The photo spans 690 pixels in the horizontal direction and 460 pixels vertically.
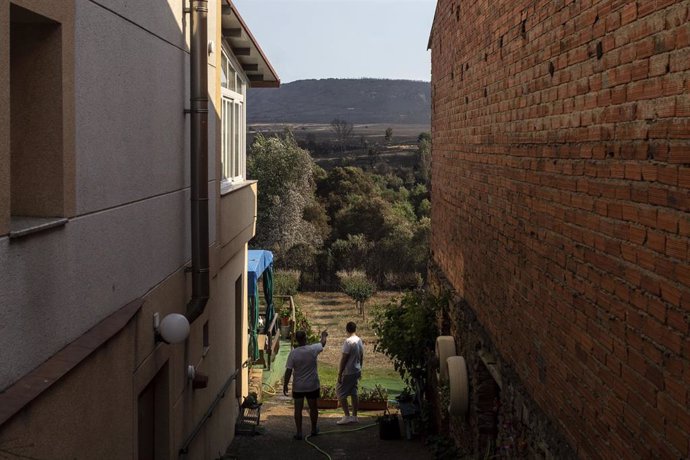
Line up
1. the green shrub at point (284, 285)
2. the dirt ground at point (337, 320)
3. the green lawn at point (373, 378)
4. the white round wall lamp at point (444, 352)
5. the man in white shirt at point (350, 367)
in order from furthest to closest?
the green shrub at point (284, 285), the dirt ground at point (337, 320), the green lawn at point (373, 378), the man in white shirt at point (350, 367), the white round wall lamp at point (444, 352)

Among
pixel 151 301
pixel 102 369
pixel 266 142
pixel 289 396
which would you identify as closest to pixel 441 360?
pixel 151 301

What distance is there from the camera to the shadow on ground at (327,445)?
10562 millimetres

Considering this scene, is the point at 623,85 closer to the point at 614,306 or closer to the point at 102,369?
the point at 614,306

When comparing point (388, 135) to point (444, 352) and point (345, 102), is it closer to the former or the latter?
point (345, 102)

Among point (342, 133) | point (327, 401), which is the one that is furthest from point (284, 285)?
point (342, 133)

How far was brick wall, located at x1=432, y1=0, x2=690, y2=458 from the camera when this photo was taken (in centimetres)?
342

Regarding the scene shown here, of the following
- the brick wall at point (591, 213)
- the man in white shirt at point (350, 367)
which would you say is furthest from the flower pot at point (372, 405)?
the brick wall at point (591, 213)

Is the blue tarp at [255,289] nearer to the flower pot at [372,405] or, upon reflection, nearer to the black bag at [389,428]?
the flower pot at [372,405]

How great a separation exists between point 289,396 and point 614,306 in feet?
42.4

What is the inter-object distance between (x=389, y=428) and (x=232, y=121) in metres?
4.71

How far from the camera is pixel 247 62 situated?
12.9 m

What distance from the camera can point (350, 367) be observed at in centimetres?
1220

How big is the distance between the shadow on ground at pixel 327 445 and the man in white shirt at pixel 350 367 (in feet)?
1.07

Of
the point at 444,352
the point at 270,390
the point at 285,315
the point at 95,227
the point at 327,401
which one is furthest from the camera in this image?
the point at 285,315
